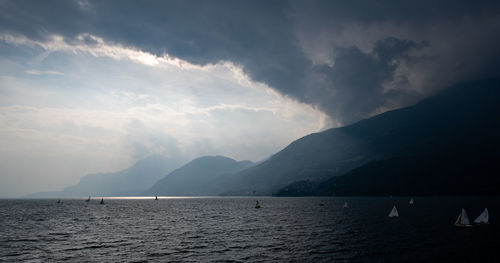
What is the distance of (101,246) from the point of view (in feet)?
191

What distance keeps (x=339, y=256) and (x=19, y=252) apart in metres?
54.1

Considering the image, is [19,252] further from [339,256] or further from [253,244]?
[339,256]

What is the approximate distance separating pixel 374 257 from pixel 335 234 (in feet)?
85.9

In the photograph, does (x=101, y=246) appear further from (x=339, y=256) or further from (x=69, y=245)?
(x=339, y=256)

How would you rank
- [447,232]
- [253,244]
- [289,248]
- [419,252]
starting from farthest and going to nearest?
[447,232] → [253,244] → [289,248] → [419,252]

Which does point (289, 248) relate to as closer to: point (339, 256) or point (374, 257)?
point (339, 256)

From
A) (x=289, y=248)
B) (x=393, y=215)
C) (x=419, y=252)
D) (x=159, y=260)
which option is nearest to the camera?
(x=159, y=260)

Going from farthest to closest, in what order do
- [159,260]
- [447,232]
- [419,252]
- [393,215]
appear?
[393,215] < [447,232] < [419,252] < [159,260]

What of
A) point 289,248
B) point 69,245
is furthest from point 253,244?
point 69,245

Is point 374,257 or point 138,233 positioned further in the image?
point 138,233

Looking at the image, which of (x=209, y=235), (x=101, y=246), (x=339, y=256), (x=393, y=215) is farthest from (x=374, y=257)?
(x=393, y=215)

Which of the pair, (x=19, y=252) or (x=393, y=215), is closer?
(x=19, y=252)

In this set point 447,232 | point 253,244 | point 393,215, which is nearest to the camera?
point 253,244

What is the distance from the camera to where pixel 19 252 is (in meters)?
52.1
